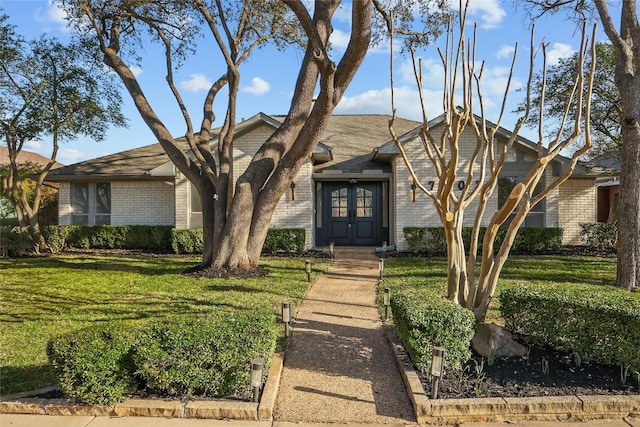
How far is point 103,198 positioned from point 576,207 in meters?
18.1

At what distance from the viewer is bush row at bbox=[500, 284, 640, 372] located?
434 centimetres

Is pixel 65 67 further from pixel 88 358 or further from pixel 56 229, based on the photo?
pixel 88 358

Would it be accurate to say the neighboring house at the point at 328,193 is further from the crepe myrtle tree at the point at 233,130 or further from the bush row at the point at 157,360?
the bush row at the point at 157,360

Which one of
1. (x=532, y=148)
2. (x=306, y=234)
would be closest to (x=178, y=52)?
(x=306, y=234)

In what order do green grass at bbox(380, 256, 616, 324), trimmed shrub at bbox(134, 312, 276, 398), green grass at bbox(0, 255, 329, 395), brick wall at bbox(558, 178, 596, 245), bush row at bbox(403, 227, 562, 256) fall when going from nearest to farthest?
1. trimmed shrub at bbox(134, 312, 276, 398)
2. green grass at bbox(0, 255, 329, 395)
3. green grass at bbox(380, 256, 616, 324)
4. bush row at bbox(403, 227, 562, 256)
5. brick wall at bbox(558, 178, 596, 245)

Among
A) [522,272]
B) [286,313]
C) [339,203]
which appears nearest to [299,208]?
[339,203]

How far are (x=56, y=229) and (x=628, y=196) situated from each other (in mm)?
17541

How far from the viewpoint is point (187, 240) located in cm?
1480

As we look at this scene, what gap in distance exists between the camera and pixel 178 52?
1425 cm

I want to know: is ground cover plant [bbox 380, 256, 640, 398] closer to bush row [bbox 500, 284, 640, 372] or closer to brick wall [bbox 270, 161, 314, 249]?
bush row [bbox 500, 284, 640, 372]

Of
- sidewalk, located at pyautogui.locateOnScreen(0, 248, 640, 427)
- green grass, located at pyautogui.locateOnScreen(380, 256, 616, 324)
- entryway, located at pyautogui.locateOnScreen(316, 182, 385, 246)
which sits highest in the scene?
entryway, located at pyautogui.locateOnScreen(316, 182, 385, 246)

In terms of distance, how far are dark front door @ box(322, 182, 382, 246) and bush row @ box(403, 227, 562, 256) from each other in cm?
224

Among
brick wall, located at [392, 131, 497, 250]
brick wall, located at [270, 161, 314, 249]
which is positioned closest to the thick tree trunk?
brick wall, located at [392, 131, 497, 250]

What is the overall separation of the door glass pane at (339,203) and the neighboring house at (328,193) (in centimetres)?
4
